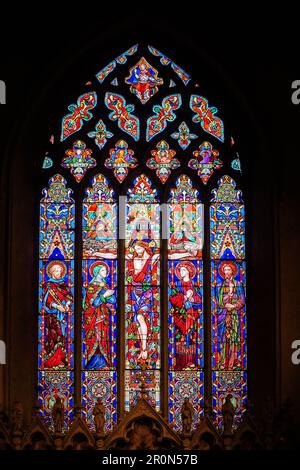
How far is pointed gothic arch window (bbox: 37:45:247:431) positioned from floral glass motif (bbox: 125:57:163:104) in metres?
0.02

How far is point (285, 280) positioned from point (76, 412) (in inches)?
112

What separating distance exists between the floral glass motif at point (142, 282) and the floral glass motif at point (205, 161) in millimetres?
605

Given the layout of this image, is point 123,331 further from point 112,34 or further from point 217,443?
point 112,34

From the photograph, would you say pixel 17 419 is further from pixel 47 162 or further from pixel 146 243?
pixel 47 162

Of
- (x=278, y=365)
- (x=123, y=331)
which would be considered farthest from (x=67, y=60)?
(x=278, y=365)

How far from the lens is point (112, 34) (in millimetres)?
17172

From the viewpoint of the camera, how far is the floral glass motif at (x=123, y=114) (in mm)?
17562

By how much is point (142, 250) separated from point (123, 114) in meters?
1.74

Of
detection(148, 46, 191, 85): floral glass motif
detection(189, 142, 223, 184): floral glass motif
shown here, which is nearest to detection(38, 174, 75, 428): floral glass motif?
detection(189, 142, 223, 184): floral glass motif

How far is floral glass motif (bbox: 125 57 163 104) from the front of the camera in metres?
17.7
